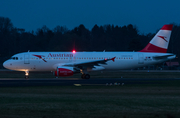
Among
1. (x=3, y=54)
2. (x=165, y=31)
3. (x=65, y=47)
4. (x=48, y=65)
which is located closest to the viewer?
(x=48, y=65)

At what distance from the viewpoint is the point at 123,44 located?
92.6 m

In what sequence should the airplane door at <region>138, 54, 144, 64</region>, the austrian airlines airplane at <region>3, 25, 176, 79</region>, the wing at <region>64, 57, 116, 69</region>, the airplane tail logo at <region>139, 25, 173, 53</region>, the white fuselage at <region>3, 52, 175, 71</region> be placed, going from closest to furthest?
the wing at <region>64, 57, 116, 69</region>
the austrian airlines airplane at <region>3, 25, 176, 79</region>
the white fuselage at <region>3, 52, 175, 71</region>
the airplane door at <region>138, 54, 144, 64</region>
the airplane tail logo at <region>139, 25, 173, 53</region>

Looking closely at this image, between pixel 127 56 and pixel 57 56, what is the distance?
9338 mm

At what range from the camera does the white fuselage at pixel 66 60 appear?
108ft

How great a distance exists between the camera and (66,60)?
33250 mm

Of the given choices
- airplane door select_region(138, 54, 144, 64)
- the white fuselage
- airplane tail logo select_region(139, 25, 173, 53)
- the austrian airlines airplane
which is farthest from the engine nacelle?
airplane tail logo select_region(139, 25, 173, 53)

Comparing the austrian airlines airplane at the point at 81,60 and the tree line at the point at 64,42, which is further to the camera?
the tree line at the point at 64,42

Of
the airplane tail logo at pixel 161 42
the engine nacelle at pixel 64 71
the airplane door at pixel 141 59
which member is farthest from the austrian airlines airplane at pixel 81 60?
the engine nacelle at pixel 64 71

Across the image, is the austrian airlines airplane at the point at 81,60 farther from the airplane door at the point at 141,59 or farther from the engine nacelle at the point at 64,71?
the engine nacelle at the point at 64,71

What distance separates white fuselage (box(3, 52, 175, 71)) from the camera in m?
33.0

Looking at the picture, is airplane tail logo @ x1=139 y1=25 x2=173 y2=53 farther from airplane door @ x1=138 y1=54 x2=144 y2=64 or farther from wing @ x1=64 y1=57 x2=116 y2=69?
wing @ x1=64 y1=57 x2=116 y2=69

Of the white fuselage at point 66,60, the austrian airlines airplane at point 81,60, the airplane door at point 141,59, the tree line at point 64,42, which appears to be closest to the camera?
the austrian airlines airplane at point 81,60

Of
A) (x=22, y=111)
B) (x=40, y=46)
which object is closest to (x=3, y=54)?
(x=40, y=46)

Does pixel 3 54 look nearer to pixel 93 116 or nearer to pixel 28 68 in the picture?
pixel 28 68
